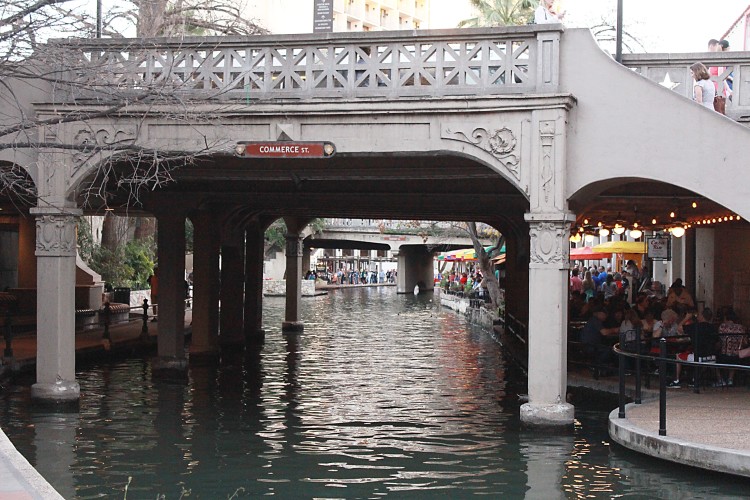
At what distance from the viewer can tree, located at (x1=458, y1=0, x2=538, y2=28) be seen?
39406 mm

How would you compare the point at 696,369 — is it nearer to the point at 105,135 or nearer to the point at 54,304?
the point at 105,135

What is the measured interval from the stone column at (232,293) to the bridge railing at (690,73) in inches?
618

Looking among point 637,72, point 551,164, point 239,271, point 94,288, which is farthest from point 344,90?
point 94,288

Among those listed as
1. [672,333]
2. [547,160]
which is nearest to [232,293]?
[672,333]

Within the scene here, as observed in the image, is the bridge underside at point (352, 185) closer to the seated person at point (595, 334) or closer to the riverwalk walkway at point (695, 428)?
the seated person at point (595, 334)

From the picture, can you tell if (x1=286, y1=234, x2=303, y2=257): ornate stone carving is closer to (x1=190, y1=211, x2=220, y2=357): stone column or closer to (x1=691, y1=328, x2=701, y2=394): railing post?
(x1=190, y1=211, x2=220, y2=357): stone column

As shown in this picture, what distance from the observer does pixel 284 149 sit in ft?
50.2

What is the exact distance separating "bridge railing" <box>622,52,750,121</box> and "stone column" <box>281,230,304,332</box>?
69.5 feet

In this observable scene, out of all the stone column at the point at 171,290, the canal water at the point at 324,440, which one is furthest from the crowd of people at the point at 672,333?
the stone column at the point at 171,290

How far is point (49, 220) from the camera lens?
16188mm

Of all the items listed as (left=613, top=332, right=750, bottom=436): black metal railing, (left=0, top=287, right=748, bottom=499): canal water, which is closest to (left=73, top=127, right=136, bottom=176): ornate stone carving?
(left=0, top=287, right=748, bottom=499): canal water

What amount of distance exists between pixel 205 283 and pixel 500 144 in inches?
476

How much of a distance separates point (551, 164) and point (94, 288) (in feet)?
76.7

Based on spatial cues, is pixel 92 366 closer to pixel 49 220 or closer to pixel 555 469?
pixel 49 220
